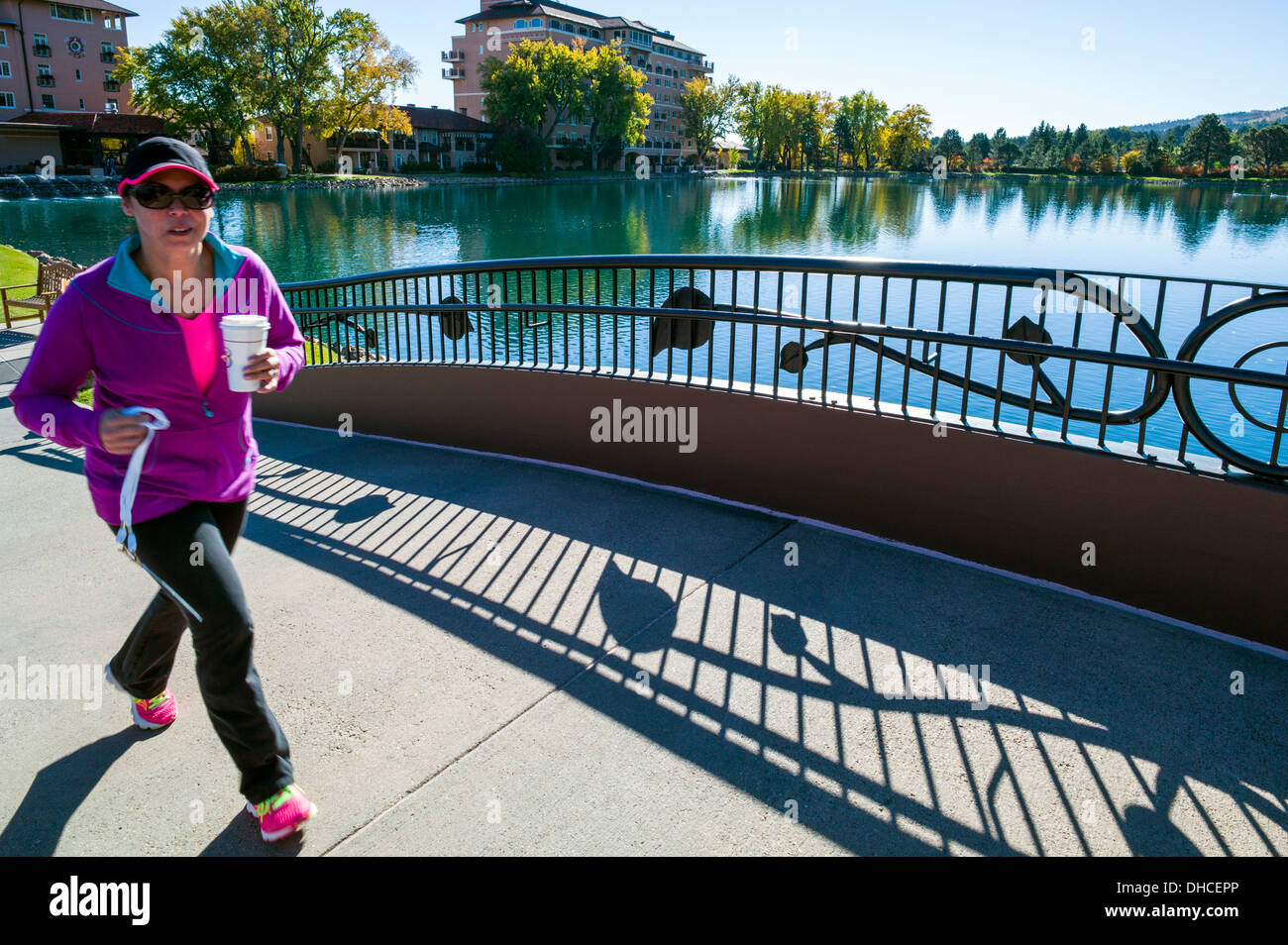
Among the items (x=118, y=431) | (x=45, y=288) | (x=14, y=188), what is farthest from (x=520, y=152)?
(x=118, y=431)

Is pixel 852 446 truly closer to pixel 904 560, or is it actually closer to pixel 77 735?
pixel 904 560

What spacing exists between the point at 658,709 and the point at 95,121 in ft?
296

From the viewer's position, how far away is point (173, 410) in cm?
241

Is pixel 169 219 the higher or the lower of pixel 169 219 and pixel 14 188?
the lower

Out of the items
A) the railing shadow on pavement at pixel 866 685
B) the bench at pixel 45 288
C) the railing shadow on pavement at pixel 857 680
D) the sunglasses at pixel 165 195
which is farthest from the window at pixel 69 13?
the sunglasses at pixel 165 195

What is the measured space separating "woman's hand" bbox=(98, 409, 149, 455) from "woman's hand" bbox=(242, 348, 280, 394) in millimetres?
322

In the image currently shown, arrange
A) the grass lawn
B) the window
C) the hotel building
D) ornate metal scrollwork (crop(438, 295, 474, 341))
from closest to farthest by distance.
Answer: ornate metal scrollwork (crop(438, 295, 474, 341))
the grass lawn
the hotel building
the window

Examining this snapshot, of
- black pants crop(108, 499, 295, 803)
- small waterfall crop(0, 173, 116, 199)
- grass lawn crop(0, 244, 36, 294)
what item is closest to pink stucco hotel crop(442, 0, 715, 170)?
small waterfall crop(0, 173, 116, 199)

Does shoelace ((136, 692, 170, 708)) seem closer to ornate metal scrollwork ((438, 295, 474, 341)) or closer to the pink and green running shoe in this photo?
the pink and green running shoe

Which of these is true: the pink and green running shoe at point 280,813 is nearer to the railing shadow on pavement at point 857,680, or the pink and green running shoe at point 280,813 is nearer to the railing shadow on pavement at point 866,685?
the railing shadow on pavement at point 857,680

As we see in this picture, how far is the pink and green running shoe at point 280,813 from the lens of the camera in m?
2.39

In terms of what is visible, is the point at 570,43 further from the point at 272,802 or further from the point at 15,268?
the point at 272,802

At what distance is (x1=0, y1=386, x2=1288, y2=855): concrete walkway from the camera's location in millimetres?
2438

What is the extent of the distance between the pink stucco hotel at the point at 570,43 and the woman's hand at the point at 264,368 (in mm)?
111531
